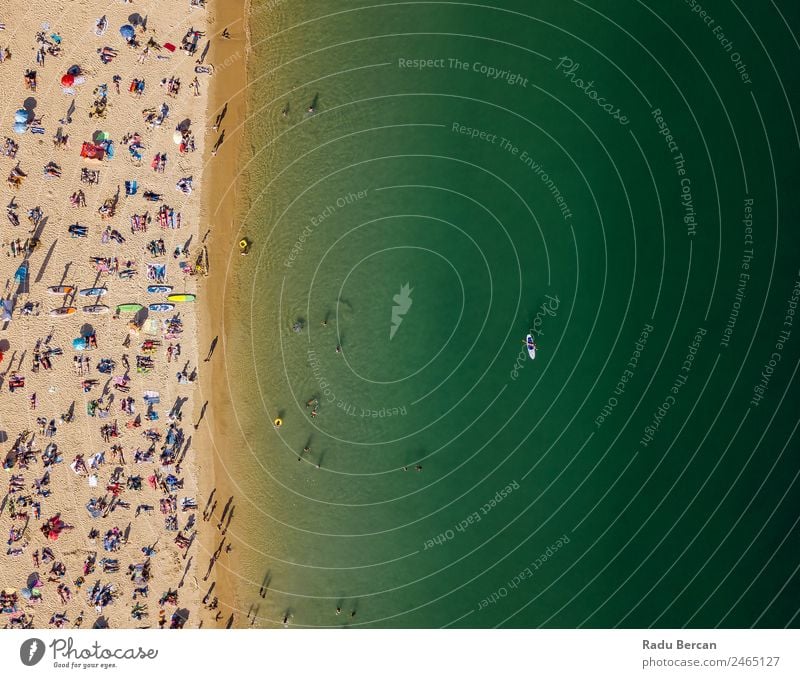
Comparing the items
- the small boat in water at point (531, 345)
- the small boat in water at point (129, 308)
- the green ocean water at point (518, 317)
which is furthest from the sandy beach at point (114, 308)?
the small boat in water at point (531, 345)

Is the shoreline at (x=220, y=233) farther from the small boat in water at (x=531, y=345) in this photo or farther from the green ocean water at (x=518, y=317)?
the small boat in water at (x=531, y=345)

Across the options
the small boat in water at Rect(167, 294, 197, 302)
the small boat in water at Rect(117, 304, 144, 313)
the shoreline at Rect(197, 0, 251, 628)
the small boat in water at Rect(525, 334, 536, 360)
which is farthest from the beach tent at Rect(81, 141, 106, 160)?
the small boat in water at Rect(525, 334, 536, 360)

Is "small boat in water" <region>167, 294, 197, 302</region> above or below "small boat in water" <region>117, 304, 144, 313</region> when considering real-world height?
above

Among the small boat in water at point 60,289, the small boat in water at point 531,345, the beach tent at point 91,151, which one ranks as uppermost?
the beach tent at point 91,151

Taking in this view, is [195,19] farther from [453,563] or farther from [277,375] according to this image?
[453,563]

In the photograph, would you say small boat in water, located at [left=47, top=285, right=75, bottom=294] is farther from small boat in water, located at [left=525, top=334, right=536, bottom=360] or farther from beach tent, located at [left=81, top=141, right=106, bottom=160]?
small boat in water, located at [left=525, top=334, right=536, bottom=360]

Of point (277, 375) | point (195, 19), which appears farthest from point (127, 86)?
point (277, 375)

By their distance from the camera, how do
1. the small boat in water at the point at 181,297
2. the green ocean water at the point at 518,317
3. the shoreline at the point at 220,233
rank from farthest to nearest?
the small boat in water at the point at 181,297 < the shoreline at the point at 220,233 < the green ocean water at the point at 518,317
